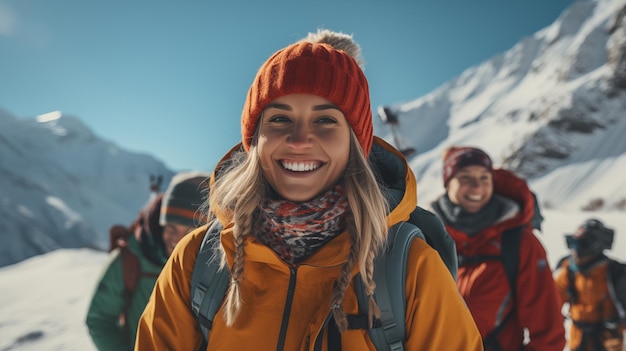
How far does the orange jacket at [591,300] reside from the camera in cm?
398

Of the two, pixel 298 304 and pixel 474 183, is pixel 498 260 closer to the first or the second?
pixel 474 183

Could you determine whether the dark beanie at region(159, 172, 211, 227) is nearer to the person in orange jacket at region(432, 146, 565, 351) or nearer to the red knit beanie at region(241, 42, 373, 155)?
the red knit beanie at region(241, 42, 373, 155)

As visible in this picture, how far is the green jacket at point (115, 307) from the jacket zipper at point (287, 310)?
1.75 metres

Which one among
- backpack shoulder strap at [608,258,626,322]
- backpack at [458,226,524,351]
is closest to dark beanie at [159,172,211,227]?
backpack at [458,226,524,351]

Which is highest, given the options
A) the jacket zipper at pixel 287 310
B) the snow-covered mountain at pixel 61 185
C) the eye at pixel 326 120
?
the eye at pixel 326 120

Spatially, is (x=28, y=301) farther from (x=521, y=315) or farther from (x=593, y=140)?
(x=593, y=140)

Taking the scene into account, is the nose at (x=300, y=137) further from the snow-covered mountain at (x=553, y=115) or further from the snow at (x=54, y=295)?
the snow-covered mountain at (x=553, y=115)

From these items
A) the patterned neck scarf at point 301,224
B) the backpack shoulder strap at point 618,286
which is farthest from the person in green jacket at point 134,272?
the backpack shoulder strap at point 618,286

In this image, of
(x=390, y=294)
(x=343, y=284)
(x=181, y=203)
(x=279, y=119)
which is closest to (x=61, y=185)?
(x=181, y=203)

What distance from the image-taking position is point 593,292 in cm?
404

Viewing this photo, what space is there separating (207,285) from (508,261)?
6.37ft

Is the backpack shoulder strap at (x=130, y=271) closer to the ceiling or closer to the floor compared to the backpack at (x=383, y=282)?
closer to the floor

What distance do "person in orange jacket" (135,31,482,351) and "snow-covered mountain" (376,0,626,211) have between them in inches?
1076

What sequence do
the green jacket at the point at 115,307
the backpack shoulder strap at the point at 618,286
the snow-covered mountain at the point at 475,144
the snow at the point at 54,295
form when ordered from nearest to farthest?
the green jacket at the point at 115,307 < the backpack shoulder strap at the point at 618,286 < the snow at the point at 54,295 < the snow-covered mountain at the point at 475,144
